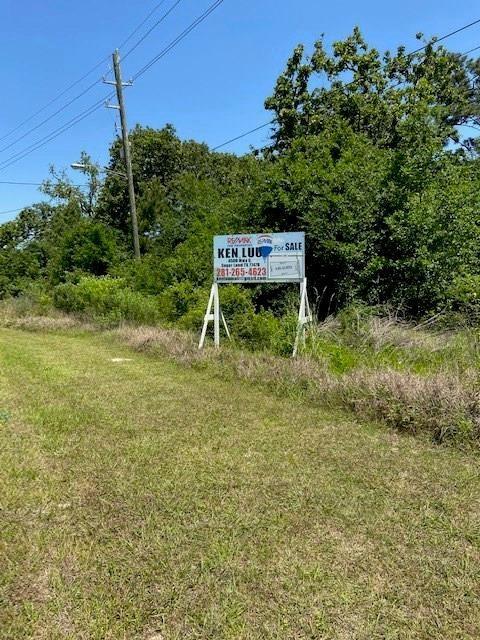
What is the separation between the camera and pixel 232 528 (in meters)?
3.21

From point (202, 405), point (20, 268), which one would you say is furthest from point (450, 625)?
point (20, 268)

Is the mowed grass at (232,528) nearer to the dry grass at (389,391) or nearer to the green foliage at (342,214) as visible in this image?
the dry grass at (389,391)

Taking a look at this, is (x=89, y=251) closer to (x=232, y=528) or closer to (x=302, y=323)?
(x=302, y=323)

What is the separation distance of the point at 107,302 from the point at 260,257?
8.14m

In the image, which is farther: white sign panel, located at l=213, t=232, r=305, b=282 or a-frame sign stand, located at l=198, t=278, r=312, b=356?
white sign panel, located at l=213, t=232, r=305, b=282

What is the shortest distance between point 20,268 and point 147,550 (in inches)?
1371

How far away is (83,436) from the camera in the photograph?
5.06 meters

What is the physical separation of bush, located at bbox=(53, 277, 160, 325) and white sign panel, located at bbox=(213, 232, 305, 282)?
4023 millimetres

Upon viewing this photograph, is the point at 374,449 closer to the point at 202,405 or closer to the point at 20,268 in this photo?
the point at 202,405

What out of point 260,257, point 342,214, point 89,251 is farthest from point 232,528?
point 89,251

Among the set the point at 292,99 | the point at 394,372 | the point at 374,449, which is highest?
the point at 292,99

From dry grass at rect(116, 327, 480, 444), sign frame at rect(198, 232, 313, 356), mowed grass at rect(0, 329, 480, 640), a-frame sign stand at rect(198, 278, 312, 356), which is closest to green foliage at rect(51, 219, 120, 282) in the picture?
a-frame sign stand at rect(198, 278, 312, 356)

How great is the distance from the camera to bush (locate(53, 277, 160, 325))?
14041 mm

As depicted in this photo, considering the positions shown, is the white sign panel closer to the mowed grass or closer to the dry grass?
the dry grass
